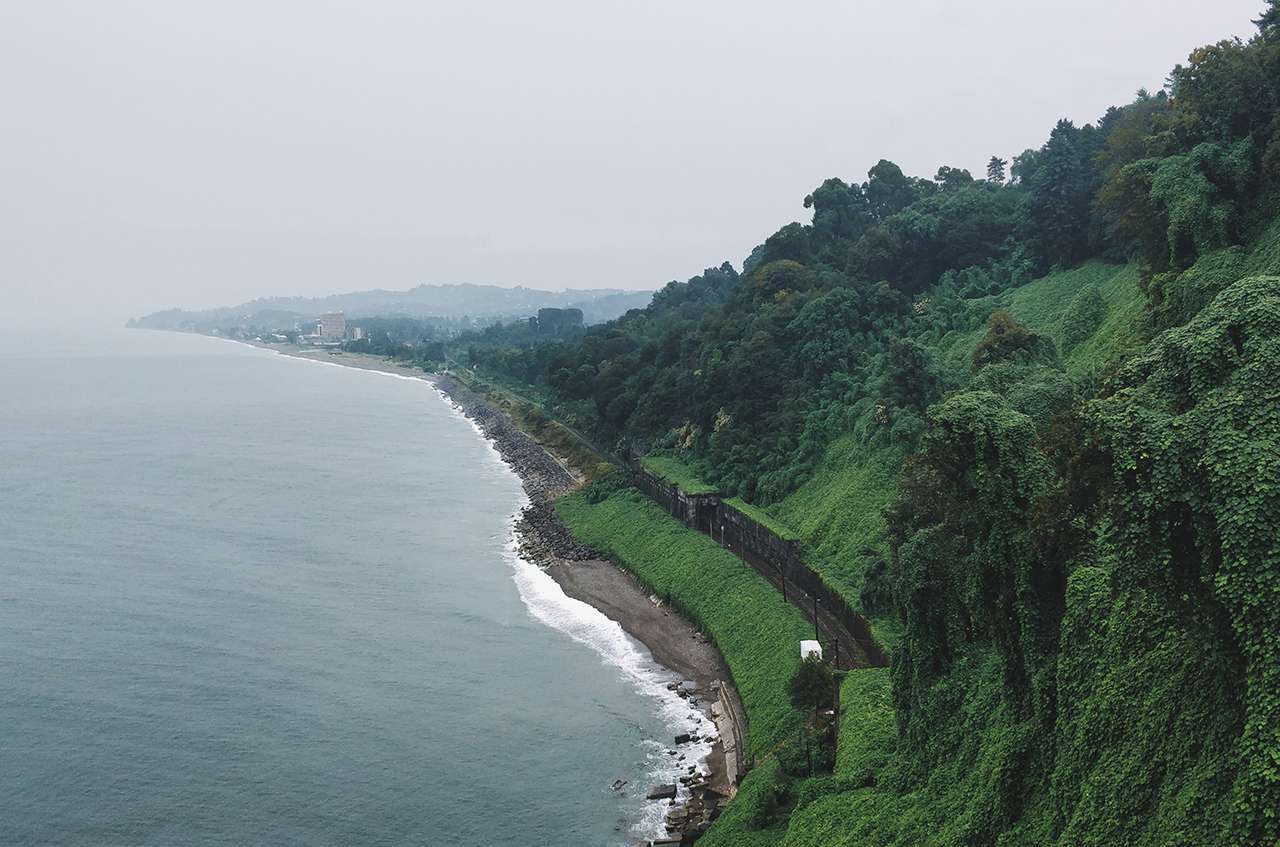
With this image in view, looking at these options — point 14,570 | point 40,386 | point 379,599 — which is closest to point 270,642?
point 379,599

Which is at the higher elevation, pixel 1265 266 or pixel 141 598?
pixel 1265 266

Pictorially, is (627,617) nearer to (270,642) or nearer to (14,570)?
(270,642)

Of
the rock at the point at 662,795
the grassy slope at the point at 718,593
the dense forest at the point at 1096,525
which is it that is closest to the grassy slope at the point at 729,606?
the grassy slope at the point at 718,593

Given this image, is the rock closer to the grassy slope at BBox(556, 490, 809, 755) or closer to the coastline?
the coastline

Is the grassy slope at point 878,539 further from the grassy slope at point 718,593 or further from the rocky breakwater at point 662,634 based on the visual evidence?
the rocky breakwater at point 662,634

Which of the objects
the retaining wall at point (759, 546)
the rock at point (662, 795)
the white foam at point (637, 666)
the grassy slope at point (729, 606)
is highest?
the retaining wall at point (759, 546)
